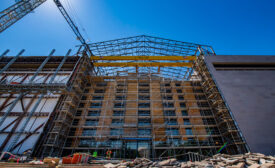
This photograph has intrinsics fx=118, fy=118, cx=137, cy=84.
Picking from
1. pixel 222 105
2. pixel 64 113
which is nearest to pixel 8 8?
pixel 64 113

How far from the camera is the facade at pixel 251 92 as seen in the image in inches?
522

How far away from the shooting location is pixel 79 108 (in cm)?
1866

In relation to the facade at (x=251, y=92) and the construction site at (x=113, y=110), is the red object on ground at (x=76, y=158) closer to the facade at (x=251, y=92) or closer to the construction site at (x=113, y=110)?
the construction site at (x=113, y=110)

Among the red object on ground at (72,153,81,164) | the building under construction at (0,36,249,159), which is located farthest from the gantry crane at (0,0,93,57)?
the red object on ground at (72,153,81,164)

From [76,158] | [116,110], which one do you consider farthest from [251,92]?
[76,158]

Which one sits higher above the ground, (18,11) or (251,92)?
(18,11)

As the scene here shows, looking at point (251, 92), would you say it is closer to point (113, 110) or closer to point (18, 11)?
point (113, 110)

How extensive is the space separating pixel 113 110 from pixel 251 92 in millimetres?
20212

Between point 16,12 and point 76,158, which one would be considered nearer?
point 76,158

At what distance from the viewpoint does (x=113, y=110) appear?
18797 millimetres

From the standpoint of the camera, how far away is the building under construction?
14812 mm

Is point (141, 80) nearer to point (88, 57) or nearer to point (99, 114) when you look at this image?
point (99, 114)

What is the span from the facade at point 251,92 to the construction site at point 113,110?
3.01 feet

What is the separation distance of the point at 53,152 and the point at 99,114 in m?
6.91
